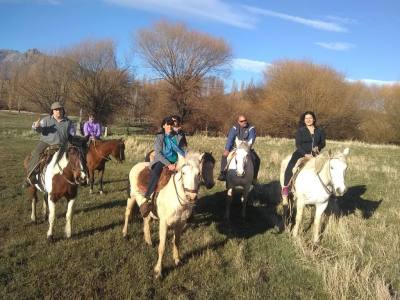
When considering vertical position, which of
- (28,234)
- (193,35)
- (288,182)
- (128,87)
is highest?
(193,35)

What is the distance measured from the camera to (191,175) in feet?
16.9

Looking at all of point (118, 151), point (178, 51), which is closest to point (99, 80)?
point (178, 51)

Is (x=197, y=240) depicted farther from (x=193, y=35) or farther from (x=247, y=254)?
(x=193, y=35)

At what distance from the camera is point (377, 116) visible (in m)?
48.2

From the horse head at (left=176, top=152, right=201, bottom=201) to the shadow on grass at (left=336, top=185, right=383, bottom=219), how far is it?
5.53m

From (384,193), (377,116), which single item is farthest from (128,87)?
(384,193)

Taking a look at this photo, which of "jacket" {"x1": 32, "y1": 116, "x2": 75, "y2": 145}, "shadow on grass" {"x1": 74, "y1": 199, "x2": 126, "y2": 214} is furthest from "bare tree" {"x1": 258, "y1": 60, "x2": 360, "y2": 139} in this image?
"jacket" {"x1": 32, "y1": 116, "x2": 75, "y2": 145}

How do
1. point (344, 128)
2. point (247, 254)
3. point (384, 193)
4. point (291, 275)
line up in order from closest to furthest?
point (291, 275), point (247, 254), point (384, 193), point (344, 128)

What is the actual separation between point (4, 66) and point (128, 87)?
7455 centimetres

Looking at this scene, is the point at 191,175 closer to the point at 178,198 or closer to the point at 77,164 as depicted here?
the point at 178,198

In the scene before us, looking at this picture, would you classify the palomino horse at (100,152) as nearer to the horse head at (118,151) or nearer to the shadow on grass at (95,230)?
the horse head at (118,151)

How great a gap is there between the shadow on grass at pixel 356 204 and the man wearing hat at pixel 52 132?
22.3 feet

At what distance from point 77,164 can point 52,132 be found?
136 cm

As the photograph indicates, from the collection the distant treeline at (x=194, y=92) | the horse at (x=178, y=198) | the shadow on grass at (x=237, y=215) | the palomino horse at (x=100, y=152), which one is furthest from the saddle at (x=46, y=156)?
the distant treeline at (x=194, y=92)
